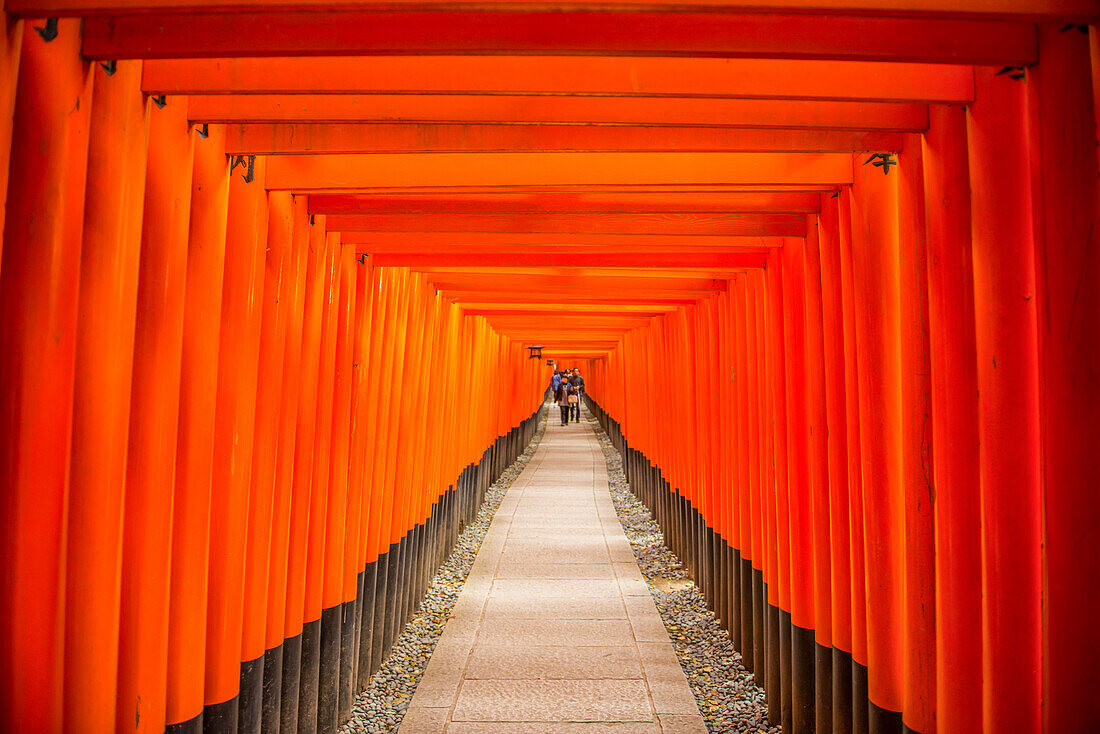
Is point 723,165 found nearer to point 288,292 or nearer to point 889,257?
point 889,257

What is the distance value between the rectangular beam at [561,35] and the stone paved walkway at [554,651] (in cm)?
388

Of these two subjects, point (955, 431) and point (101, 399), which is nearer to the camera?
point (101, 399)

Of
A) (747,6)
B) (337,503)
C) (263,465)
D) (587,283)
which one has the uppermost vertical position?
(587,283)

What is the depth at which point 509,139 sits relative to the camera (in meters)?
2.72

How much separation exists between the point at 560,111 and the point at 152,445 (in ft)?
5.57

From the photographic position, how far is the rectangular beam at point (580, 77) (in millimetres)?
2141

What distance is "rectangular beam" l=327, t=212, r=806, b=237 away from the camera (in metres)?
3.96

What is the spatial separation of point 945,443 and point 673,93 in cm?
139

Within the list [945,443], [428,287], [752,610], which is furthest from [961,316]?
[428,287]

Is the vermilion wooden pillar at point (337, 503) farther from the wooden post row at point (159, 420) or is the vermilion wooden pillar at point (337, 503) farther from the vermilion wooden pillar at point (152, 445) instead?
the vermilion wooden pillar at point (152, 445)

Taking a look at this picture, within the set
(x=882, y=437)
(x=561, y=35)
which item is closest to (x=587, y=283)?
(x=882, y=437)

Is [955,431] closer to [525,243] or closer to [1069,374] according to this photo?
[1069,374]

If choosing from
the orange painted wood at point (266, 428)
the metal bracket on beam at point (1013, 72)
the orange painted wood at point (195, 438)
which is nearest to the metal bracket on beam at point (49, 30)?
the orange painted wood at point (195, 438)

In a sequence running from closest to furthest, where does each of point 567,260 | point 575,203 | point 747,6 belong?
point 747,6 → point 575,203 → point 567,260
